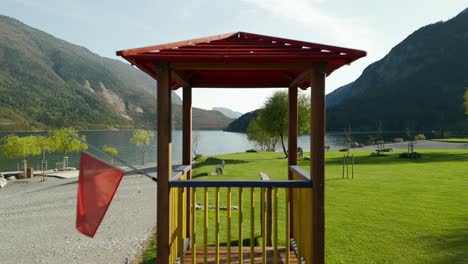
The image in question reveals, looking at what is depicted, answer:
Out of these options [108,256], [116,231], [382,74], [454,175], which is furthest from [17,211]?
[382,74]

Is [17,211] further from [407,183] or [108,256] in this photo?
[407,183]

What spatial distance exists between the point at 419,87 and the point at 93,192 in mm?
186218

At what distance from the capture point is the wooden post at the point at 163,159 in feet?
14.1

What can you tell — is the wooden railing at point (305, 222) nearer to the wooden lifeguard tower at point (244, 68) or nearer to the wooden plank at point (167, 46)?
the wooden lifeguard tower at point (244, 68)

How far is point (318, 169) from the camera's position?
14.2 ft

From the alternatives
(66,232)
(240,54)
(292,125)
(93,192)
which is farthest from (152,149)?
(240,54)

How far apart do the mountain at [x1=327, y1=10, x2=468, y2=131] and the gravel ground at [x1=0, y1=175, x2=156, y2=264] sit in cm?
13675

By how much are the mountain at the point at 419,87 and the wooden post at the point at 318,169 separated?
139375 mm

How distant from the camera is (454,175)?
1652 cm

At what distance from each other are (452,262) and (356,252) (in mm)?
1620

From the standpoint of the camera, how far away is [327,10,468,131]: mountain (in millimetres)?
139375

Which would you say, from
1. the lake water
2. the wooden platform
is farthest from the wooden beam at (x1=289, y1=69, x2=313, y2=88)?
the lake water

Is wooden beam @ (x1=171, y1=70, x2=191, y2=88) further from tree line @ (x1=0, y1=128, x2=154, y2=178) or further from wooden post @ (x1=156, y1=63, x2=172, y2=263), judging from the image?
tree line @ (x1=0, y1=128, x2=154, y2=178)

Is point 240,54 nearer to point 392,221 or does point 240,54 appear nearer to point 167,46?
point 167,46
